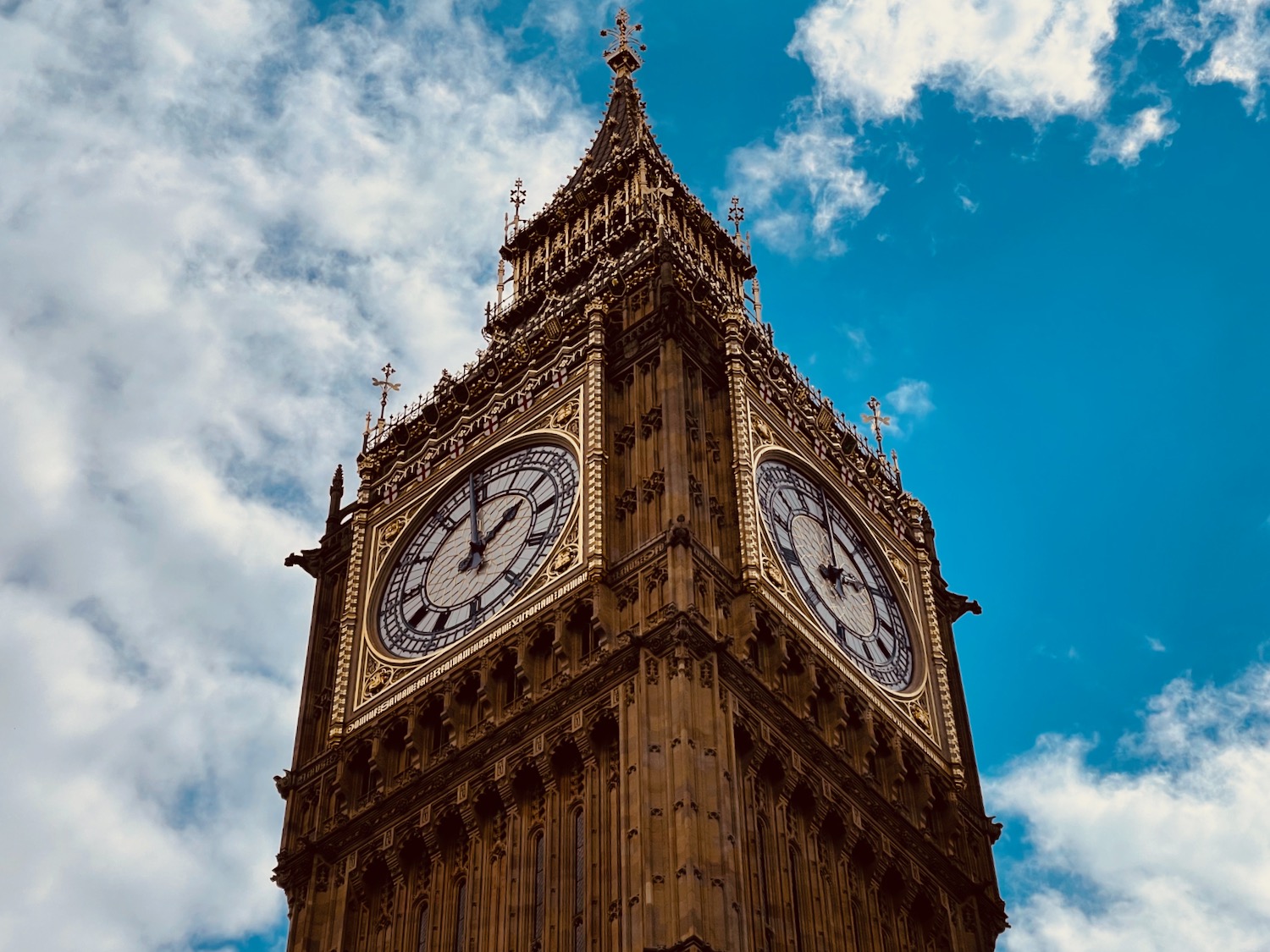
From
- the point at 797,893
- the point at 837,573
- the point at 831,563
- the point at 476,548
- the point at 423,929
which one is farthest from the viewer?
the point at 831,563

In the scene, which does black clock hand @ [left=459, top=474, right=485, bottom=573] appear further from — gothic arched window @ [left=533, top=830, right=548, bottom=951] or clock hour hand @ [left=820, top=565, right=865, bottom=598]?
gothic arched window @ [left=533, top=830, right=548, bottom=951]

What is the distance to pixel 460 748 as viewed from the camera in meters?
50.6

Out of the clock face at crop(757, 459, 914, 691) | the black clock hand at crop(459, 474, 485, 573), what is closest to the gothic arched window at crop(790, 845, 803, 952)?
the clock face at crop(757, 459, 914, 691)

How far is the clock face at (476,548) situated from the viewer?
5369 centimetres

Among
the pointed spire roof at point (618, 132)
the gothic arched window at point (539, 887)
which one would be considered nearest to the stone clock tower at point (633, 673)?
the gothic arched window at point (539, 887)

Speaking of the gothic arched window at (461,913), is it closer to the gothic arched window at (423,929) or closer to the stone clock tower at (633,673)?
the stone clock tower at (633,673)

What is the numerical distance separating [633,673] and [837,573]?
9.27 metres

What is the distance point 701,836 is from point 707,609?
6822 mm

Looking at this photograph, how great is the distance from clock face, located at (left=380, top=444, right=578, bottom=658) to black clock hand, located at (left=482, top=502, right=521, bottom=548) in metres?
0.03

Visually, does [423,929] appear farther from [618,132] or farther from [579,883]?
[618,132]

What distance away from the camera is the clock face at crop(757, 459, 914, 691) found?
180 feet

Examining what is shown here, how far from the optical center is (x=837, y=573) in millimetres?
56281

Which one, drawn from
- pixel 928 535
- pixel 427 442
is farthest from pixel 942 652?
pixel 427 442

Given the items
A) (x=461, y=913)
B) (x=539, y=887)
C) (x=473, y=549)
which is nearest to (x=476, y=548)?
(x=473, y=549)
